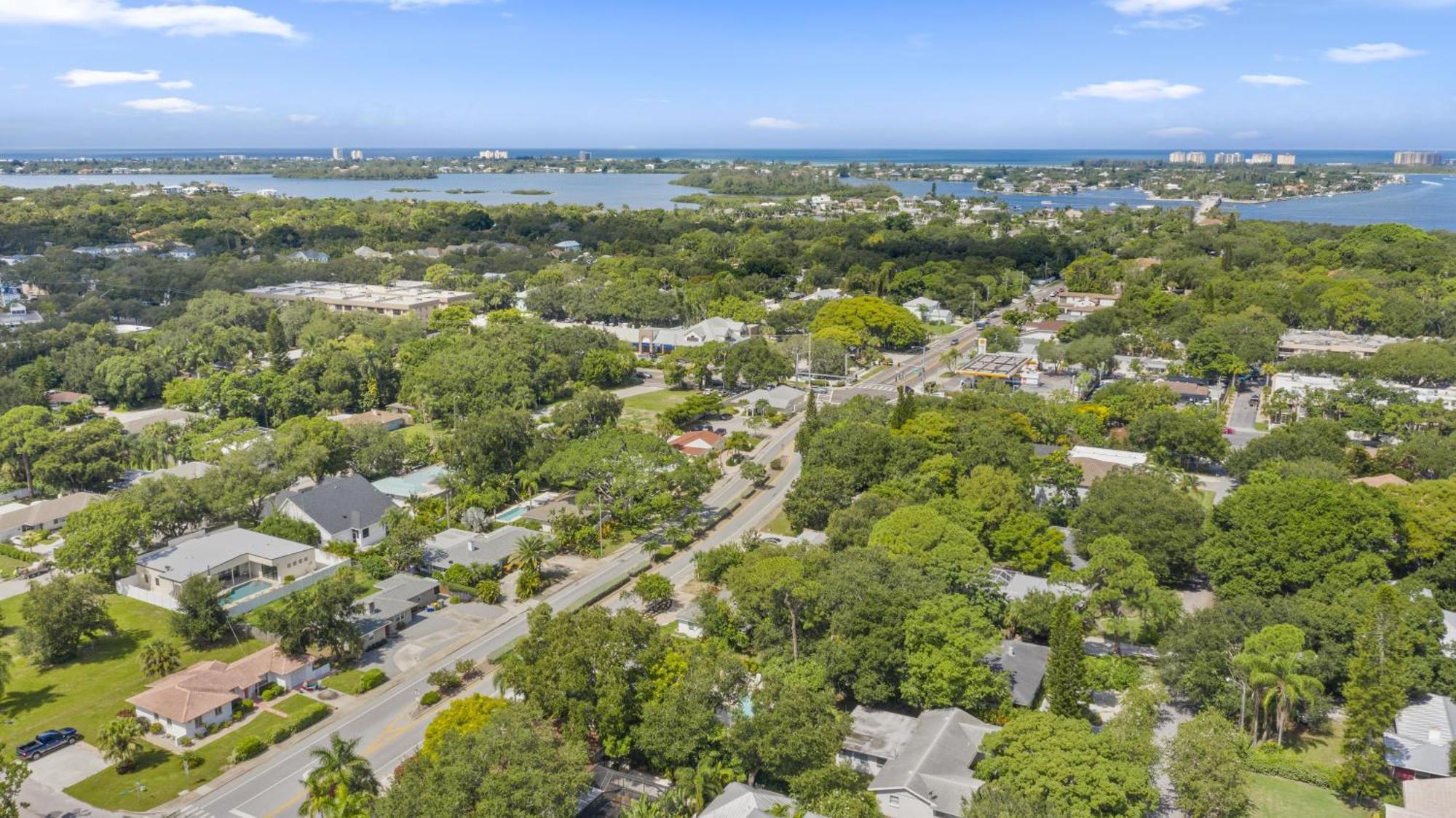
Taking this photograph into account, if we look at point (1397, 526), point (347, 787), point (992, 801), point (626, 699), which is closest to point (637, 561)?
point (626, 699)

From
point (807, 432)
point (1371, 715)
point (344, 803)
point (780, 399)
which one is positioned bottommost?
point (780, 399)

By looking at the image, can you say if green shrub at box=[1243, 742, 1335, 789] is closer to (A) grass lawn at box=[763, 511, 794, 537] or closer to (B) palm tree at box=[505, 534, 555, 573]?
(A) grass lawn at box=[763, 511, 794, 537]

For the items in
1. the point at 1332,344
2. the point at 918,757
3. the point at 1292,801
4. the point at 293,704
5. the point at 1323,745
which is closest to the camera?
the point at 918,757

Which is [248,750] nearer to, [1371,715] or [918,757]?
[918,757]

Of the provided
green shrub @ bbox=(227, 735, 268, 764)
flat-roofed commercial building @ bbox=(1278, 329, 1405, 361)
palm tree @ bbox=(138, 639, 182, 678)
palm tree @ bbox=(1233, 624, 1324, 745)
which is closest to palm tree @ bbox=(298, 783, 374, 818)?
green shrub @ bbox=(227, 735, 268, 764)

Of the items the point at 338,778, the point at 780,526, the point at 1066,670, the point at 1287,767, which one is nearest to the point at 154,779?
the point at 338,778
